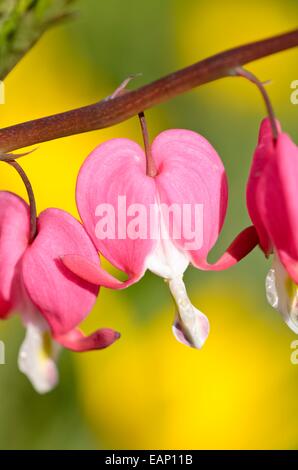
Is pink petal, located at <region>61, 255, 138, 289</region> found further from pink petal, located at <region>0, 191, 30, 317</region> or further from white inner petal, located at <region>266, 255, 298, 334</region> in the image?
white inner petal, located at <region>266, 255, 298, 334</region>

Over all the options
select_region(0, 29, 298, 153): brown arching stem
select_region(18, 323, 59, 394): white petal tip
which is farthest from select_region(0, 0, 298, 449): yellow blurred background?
select_region(0, 29, 298, 153): brown arching stem

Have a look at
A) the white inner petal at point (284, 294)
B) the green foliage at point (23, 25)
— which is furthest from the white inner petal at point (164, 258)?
the green foliage at point (23, 25)

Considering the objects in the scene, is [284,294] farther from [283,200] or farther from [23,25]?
[23,25]

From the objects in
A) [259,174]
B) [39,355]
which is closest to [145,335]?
[39,355]

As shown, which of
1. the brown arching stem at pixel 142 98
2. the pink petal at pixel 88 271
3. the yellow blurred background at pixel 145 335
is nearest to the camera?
the brown arching stem at pixel 142 98

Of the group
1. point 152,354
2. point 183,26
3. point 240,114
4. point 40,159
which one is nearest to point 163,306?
point 152,354

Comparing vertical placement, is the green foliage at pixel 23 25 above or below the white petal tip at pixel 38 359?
above

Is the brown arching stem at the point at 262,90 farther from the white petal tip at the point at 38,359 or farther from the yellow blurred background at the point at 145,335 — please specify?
the yellow blurred background at the point at 145,335

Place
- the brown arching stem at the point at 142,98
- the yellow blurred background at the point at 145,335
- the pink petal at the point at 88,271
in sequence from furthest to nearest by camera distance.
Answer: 1. the yellow blurred background at the point at 145,335
2. the pink petal at the point at 88,271
3. the brown arching stem at the point at 142,98
